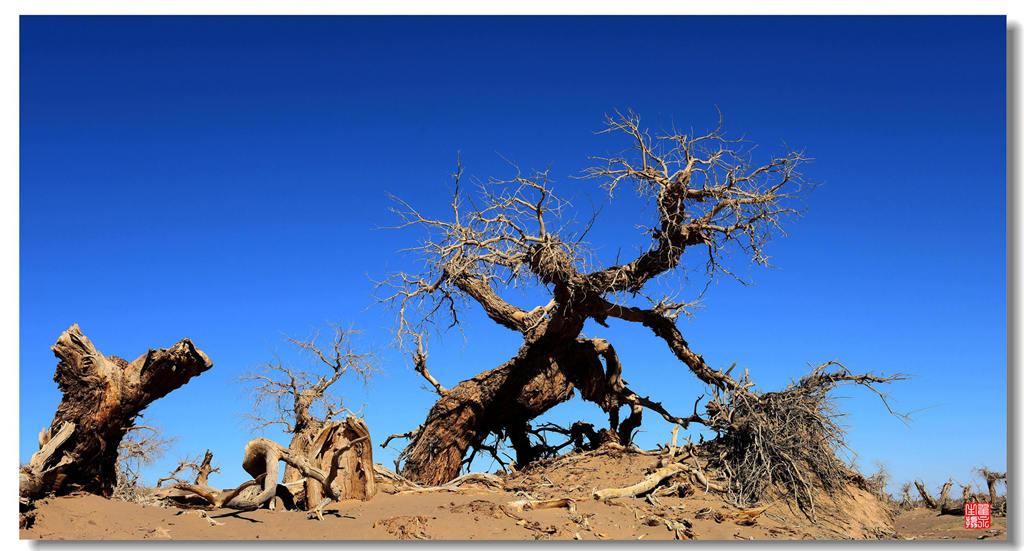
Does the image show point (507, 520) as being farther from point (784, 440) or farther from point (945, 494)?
point (945, 494)

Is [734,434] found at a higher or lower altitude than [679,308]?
lower

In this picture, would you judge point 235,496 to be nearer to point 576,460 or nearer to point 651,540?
point 651,540

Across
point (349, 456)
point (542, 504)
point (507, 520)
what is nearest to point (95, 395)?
point (349, 456)

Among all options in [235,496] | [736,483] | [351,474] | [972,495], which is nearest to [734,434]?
[736,483]

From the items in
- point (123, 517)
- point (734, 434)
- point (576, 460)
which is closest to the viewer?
point (123, 517)

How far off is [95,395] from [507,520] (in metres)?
4.86

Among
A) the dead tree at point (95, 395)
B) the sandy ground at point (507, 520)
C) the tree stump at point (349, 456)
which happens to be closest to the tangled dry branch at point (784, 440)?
the sandy ground at point (507, 520)

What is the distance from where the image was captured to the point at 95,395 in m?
8.96

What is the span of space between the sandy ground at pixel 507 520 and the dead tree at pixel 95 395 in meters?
0.58

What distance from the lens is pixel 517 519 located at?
824cm

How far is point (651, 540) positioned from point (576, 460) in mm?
4531

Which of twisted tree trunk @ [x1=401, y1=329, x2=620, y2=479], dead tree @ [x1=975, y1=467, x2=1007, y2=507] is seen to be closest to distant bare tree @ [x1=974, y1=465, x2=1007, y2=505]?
dead tree @ [x1=975, y1=467, x2=1007, y2=507]

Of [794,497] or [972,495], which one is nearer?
[794,497]
